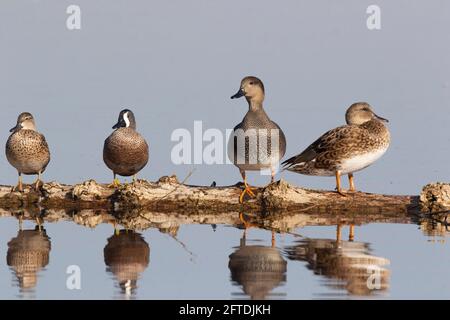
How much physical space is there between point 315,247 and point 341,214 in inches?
96.8

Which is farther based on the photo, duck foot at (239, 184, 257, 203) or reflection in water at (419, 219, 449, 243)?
duck foot at (239, 184, 257, 203)

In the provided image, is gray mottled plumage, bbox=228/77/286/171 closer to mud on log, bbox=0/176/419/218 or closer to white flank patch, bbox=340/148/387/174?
mud on log, bbox=0/176/419/218

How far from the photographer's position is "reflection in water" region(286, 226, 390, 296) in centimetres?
1094

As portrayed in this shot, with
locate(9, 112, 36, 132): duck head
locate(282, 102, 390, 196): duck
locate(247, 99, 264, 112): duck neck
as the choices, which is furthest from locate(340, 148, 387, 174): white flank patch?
locate(9, 112, 36, 132): duck head

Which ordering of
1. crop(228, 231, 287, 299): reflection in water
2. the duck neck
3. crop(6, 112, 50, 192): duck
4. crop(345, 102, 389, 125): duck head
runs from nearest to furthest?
crop(228, 231, 287, 299): reflection in water, crop(345, 102, 389, 125): duck head, the duck neck, crop(6, 112, 50, 192): duck

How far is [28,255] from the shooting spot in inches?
492

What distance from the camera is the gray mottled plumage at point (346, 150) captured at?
49.8ft

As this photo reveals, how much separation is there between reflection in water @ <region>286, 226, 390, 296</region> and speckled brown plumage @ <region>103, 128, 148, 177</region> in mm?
4155

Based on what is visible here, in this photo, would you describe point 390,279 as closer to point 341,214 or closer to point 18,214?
point 341,214

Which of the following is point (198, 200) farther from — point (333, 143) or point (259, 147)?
point (333, 143)

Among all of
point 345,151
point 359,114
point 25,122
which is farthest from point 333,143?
point 25,122

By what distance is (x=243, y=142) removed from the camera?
50.6ft

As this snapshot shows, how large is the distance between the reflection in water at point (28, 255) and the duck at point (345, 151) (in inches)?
145

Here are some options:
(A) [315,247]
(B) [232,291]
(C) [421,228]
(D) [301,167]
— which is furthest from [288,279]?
(D) [301,167]
